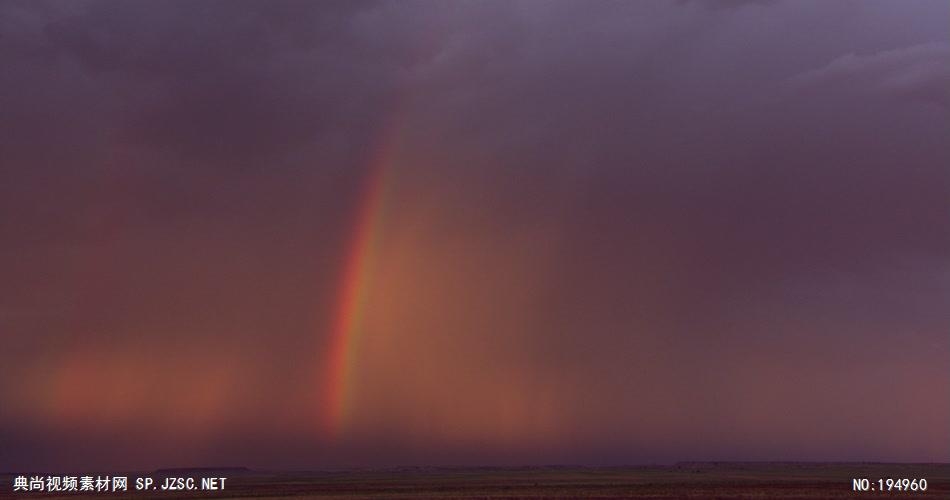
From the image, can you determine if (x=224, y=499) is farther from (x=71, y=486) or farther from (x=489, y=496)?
(x=71, y=486)

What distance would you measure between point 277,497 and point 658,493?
130 feet

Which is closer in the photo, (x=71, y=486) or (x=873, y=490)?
(x=873, y=490)

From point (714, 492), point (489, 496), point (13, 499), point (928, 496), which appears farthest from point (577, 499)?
point (13, 499)

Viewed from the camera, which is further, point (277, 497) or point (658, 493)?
point (277, 497)

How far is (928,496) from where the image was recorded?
8188cm

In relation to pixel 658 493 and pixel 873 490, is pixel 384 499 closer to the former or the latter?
pixel 658 493

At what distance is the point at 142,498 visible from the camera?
94.6m

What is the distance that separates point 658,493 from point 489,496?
17135mm

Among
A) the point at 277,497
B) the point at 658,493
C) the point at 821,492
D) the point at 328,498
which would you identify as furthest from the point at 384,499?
the point at 821,492

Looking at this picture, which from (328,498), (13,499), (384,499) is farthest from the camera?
(13,499)

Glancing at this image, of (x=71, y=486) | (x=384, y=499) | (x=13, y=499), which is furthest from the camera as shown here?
(x=71, y=486)

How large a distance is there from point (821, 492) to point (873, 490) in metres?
9.31

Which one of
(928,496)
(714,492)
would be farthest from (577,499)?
(928,496)

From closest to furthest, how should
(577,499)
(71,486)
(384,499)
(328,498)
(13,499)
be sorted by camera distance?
(577,499) < (384,499) < (328,498) < (13,499) < (71,486)
